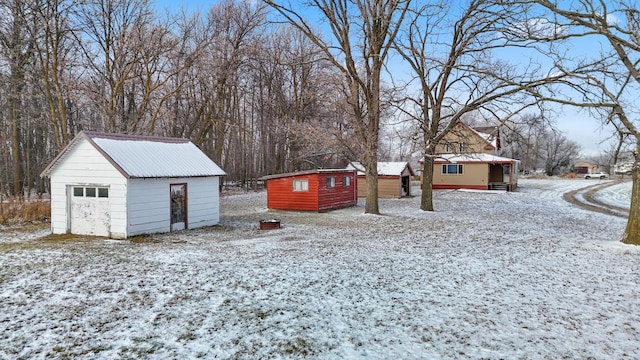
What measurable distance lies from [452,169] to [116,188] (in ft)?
101

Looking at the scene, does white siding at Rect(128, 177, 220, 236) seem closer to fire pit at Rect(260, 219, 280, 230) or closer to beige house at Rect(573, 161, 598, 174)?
fire pit at Rect(260, 219, 280, 230)

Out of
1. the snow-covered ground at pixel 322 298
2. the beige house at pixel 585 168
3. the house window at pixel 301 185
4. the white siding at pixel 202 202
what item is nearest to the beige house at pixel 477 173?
the house window at pixel 301 185

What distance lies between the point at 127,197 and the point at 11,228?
20.3 feet

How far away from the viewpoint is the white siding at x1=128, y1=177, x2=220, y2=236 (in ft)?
43.0

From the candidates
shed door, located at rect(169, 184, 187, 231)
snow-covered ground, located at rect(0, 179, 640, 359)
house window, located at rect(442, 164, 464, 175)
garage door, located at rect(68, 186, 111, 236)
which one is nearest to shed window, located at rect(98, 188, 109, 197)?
garage door, located at rect(68, 186, 111, 236)

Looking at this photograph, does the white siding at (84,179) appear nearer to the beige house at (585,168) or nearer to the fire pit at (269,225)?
the fire pit at (269,225)

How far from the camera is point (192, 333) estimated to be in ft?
17.8

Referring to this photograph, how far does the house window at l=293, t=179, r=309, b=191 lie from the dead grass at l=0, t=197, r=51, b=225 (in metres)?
11.3

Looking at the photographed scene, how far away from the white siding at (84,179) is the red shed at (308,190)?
8914 mm

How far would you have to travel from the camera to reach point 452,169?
37219 millimetres

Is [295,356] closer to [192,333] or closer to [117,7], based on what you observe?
[192,333]

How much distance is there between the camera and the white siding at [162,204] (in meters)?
13.1

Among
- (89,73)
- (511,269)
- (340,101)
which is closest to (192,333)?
(511,269)

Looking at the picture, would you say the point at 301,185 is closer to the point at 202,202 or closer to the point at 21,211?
the point at 202,202
